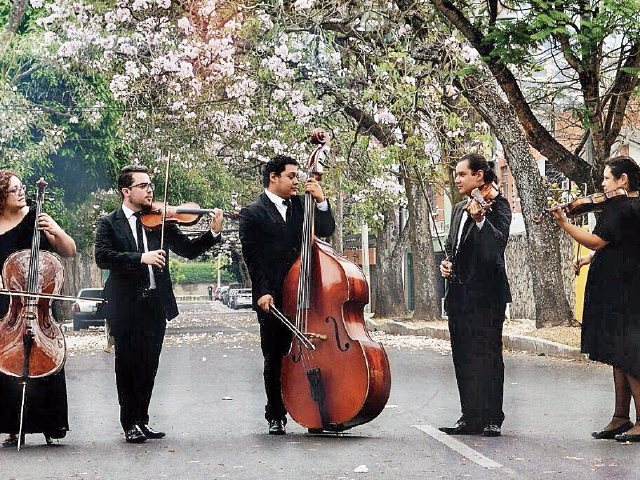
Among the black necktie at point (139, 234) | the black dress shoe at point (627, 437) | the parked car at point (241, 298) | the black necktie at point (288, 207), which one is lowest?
the black dress shoe at point (627, 437)

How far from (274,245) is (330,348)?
1.04 m

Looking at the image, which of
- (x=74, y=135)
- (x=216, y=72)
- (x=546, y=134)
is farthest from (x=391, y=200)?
(x=546, y=134)

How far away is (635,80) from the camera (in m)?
17.4

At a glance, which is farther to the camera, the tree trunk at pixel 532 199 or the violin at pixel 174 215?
the tree trunk at pixel 532 199

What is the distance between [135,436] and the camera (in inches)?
363

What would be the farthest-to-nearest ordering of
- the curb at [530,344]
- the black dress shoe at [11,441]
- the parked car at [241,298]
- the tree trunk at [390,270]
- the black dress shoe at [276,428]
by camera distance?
the parked car at [241,298]
the tree trunk at [390,270]
the curb at [530,344]
the black dress shoe at [276,428]
the black dress shoe at [11,441]

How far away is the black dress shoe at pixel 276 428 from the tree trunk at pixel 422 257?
21.3 meters

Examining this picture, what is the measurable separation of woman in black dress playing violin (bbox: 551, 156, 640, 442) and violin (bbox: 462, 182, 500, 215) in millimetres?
647

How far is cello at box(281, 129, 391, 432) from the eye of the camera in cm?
889

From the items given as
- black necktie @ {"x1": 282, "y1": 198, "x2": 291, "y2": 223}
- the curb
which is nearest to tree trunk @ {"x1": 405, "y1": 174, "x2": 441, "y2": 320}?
the curb

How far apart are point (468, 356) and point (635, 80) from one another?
9.06m

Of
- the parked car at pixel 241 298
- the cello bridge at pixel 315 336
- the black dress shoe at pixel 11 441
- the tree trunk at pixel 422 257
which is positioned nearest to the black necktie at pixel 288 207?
the cello bridge at pixel 315 336

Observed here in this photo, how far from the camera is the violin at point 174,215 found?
919 cm

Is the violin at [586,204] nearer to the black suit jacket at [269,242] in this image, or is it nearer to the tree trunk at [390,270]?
the black suit jacket at [269,242]
